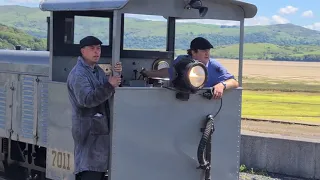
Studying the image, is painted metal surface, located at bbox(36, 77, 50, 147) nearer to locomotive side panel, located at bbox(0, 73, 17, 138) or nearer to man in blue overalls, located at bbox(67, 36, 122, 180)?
locomotive side panel, located at bbox(0, 73, 17, 138)

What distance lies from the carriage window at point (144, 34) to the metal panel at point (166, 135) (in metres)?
1.10

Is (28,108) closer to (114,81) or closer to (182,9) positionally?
(114,81)

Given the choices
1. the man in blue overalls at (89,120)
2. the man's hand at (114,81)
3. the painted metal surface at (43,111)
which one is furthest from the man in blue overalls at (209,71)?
the painted metal surface at (43,111)

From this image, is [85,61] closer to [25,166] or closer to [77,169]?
[77,169]

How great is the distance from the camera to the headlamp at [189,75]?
550 cm

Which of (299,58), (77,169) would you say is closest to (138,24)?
(77,169)

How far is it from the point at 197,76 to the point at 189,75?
0.35 feet

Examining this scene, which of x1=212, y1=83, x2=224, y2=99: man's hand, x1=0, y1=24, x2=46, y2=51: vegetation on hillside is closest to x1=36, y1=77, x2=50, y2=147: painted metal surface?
x1=0, y1=24, x2=46, y2=51: vegetation on hillside

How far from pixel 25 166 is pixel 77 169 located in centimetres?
232

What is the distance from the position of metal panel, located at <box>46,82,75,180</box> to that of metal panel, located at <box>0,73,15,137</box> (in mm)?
1288

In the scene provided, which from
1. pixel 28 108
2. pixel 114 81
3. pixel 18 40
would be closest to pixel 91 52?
pixel 114 81

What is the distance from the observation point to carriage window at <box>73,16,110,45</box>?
6.44 meters

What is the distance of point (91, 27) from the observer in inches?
256

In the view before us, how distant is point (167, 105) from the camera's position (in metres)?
5.64
